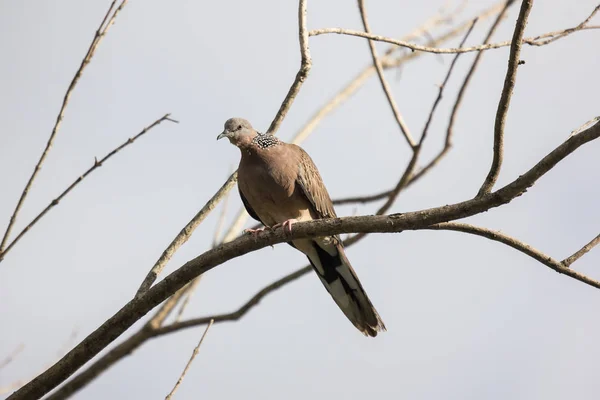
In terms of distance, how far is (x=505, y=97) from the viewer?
3.41 meters

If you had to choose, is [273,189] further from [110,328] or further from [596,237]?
[596,237]

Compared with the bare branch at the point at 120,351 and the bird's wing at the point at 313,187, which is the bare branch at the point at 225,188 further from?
the bare branch at the point at 120,351

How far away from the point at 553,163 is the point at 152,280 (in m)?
2.09

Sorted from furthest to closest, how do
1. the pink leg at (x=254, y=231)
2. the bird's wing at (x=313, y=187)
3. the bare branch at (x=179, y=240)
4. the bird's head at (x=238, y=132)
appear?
1. the bird's head at (x=238, y=132)
2. the bird's wing at (x=313, y=187)
3. the pink leg at (x=254, y=231)
4. the bare branch at (x=179, y=240)

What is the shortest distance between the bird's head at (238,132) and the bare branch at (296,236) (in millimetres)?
1870

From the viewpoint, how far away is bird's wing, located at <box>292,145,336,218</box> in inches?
→ 225

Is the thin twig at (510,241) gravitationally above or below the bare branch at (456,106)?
below

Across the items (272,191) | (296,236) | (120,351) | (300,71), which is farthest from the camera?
(272,191)

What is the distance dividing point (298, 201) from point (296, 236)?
1569 millimetres

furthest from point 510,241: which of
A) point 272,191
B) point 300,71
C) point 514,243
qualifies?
point 272,191

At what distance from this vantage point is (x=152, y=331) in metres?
5.48

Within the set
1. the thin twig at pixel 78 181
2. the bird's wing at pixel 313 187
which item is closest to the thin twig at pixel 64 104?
the thin twig at pixel 78 181

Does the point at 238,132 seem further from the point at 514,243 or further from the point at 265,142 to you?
the point at 514,243

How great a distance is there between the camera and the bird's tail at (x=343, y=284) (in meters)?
5.66
